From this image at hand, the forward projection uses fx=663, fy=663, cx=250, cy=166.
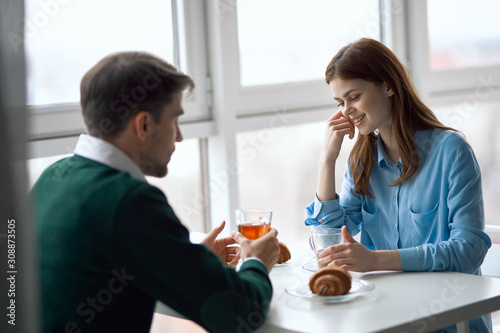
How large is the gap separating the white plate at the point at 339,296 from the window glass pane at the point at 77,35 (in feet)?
3.82

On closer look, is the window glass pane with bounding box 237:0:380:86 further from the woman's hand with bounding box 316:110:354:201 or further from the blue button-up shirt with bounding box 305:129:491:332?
the blue button-up shirt with bounding box 305:129:491:332

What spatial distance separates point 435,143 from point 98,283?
111 centimetres

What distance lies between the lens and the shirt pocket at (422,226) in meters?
1.91

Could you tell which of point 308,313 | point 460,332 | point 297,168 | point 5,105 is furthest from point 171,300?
point 297,168

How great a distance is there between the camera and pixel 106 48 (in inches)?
98.2

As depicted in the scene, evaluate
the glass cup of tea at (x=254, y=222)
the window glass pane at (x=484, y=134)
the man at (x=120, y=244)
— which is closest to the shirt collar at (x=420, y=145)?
the glass cup of tea at (x=254, y=222)

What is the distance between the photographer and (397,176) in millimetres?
2023

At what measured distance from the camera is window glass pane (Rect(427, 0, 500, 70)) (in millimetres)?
3686

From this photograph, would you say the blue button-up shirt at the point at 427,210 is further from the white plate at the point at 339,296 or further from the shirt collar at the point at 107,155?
the shirt collar at the point at 107,155

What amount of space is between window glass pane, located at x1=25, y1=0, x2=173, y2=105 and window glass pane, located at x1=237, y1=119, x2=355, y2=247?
2.12 feet

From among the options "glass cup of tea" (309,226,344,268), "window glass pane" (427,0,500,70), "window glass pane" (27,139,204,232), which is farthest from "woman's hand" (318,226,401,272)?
"window glass pane" (427,0,500,70)

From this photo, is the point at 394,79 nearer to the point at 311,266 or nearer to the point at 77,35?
the point at 311,266

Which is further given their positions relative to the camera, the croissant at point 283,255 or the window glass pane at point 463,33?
the window glass pane at point 463,33

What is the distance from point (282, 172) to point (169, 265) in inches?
75.3
